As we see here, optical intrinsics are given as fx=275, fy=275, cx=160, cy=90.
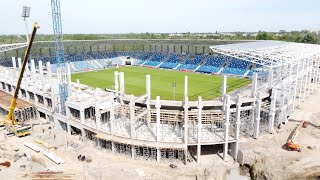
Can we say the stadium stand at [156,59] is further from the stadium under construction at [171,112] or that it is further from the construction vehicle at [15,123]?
the construction vehicle at [15,123]

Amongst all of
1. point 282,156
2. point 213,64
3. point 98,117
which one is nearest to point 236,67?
point 213,64

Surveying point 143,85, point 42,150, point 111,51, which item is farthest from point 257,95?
point 111,51

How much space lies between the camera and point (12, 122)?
42281 millimetres

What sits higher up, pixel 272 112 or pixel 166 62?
pixel 166 62

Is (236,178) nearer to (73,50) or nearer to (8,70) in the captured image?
(8,70)

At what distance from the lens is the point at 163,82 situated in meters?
69.2

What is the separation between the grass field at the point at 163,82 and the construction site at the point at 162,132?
40.5 ft

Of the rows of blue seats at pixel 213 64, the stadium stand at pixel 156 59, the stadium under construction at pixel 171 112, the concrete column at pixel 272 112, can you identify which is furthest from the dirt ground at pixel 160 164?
the stadium stand at pixel 156 59

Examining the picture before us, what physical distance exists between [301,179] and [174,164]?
1397cm

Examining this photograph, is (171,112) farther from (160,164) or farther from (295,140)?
(295,140)

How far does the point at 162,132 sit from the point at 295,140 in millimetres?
17890

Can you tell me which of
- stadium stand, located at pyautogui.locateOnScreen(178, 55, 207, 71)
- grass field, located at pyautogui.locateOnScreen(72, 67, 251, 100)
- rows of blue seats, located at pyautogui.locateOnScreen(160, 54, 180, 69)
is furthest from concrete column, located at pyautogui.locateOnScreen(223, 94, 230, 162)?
rows of blue seats, located at pyautogui.locateOnScreen(160, 54, 180, 69)

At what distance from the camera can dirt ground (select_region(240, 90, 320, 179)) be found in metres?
30.6

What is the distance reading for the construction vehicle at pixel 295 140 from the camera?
34.1 m
